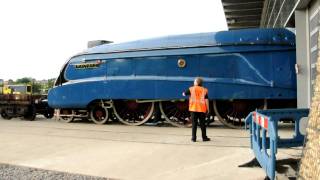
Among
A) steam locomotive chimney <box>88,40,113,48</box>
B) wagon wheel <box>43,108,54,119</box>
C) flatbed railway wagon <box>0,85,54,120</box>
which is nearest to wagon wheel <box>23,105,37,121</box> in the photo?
flatbed railway wagon <box>0,85,54,120</box>

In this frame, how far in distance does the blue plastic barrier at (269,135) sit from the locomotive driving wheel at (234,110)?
5955 millimetres

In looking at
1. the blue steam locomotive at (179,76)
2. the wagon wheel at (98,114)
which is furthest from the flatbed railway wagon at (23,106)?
the wagon wheel at (98,114)

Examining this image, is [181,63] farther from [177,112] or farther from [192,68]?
[177,112]

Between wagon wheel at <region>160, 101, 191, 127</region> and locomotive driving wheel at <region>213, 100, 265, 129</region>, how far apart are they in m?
1.12

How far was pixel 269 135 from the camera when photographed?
5.70m

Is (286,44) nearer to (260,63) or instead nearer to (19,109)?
(260,63)

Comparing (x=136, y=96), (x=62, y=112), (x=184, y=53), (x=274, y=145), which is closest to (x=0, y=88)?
(x=62, y=112)

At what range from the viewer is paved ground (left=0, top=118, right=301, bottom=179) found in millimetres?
8008

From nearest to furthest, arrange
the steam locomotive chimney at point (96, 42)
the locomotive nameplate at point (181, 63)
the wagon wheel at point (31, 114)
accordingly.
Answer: the locomotive nameplate at point (181, 63) < the steam locomotive chimney at point (96, 42) < the wagon wheel at point (31, 114)

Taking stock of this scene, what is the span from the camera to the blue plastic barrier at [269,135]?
5.62 metres

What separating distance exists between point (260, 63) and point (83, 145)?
19.7 feet

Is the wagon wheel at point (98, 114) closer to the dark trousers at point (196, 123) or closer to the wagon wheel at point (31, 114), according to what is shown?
the wagon wheel at point (31, 114)

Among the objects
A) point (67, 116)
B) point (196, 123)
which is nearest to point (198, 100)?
point (196, 123)

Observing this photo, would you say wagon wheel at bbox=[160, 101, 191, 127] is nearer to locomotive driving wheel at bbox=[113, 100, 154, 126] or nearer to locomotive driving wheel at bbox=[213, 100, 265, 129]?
locomotive driving wheel at bbox=[113, 100, 154, 126]
